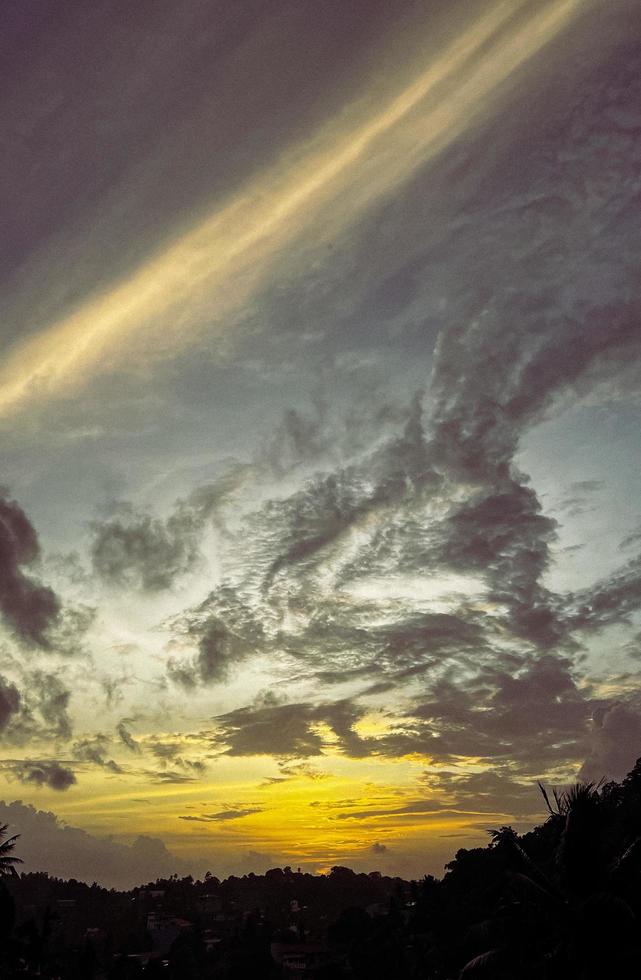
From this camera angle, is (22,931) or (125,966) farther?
(125,966)

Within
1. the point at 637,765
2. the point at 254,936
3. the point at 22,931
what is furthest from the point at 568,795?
the point at 254,936

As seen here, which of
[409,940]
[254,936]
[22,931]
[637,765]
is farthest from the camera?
[254,936]

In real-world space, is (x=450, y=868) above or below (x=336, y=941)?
above

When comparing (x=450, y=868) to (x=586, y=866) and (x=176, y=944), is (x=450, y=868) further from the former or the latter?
(x=586, y=866)

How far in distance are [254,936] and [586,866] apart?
5234 inches

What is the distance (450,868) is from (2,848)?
82.6 m

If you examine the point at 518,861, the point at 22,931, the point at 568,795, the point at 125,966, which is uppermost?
the point at 568,795

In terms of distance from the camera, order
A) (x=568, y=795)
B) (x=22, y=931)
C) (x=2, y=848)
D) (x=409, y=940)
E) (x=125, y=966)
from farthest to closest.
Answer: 1. (x=409, y=940)
2. (x=125, y=966)
3. (x=22, y=931)
4. (x=2, y=848)
5. (x=568, y=795)

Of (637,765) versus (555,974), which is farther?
(637,765)

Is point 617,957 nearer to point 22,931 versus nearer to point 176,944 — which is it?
point 22,931

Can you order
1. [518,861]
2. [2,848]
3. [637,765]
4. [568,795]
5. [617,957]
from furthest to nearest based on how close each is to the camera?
1. [637,765]
2. [2,848]
3. [518,861]
4. [568,795]
5. [617,957]

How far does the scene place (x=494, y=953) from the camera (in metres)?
24.9

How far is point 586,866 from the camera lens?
77.0ft

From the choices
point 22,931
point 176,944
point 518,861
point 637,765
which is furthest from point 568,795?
point 176,944
